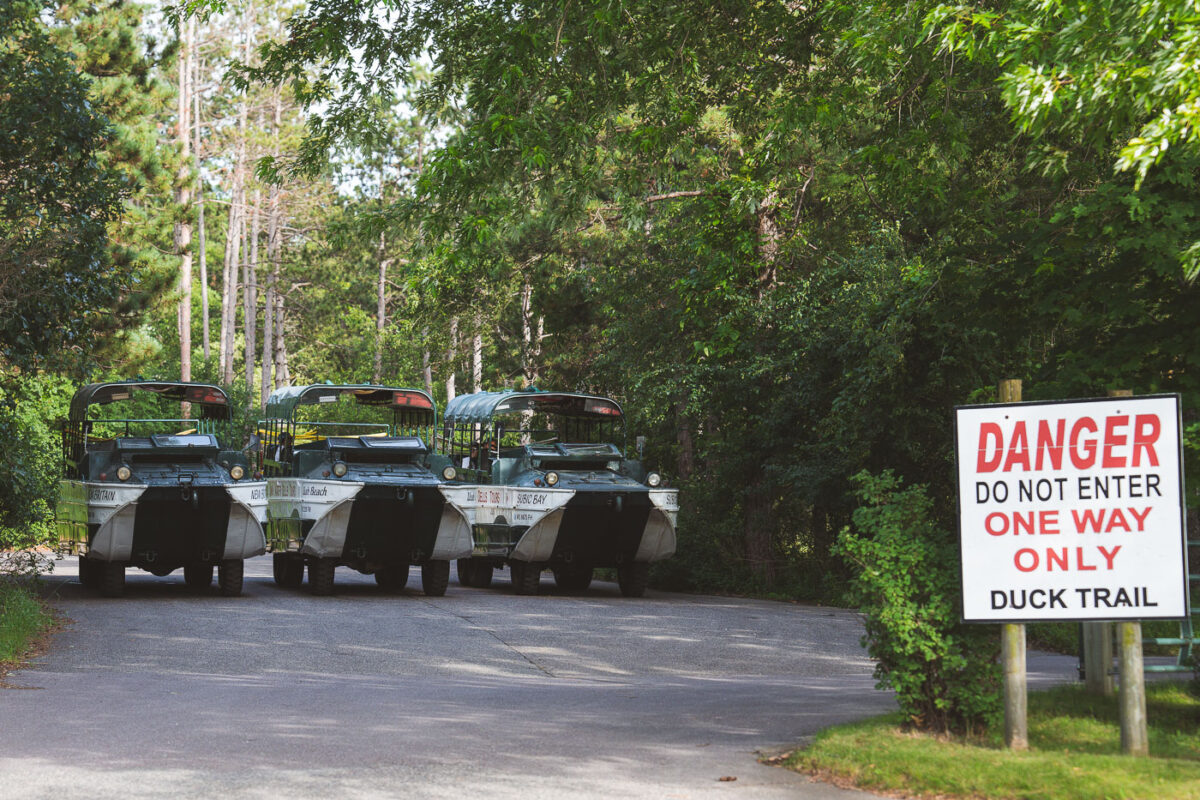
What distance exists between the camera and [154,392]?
69.3 feet

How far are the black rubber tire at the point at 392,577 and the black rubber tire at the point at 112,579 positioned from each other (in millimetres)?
4034

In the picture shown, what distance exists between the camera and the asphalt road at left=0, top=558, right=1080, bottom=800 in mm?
7754

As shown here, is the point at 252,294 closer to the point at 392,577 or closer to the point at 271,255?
the point at 271,255

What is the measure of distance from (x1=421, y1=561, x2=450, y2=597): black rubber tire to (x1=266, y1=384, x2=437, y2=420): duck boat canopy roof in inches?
129

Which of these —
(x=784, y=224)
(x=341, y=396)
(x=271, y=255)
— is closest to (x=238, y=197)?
(x=271, y=255)

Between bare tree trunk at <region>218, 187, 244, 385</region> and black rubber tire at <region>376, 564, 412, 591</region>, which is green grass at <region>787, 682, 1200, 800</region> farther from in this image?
bare tree trunk at <region>218, 187, 244, 385</region>

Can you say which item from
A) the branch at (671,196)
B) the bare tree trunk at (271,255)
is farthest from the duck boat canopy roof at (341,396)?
the bare tree trunk at (271,255)

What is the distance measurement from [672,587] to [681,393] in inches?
144

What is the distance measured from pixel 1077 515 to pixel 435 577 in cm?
1383

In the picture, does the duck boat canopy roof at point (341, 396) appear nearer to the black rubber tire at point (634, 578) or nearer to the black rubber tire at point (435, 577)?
the black rubber tire at point (435, 577)

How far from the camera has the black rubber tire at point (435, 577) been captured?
20750 mm

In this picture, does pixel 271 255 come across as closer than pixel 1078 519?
No

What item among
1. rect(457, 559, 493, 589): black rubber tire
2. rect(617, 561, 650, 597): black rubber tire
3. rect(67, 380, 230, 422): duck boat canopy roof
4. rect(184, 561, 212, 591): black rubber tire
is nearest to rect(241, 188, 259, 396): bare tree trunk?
rect(457, 559, 493, 589): black rubber tire

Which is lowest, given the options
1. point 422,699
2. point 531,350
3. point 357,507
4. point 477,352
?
point 422,699
